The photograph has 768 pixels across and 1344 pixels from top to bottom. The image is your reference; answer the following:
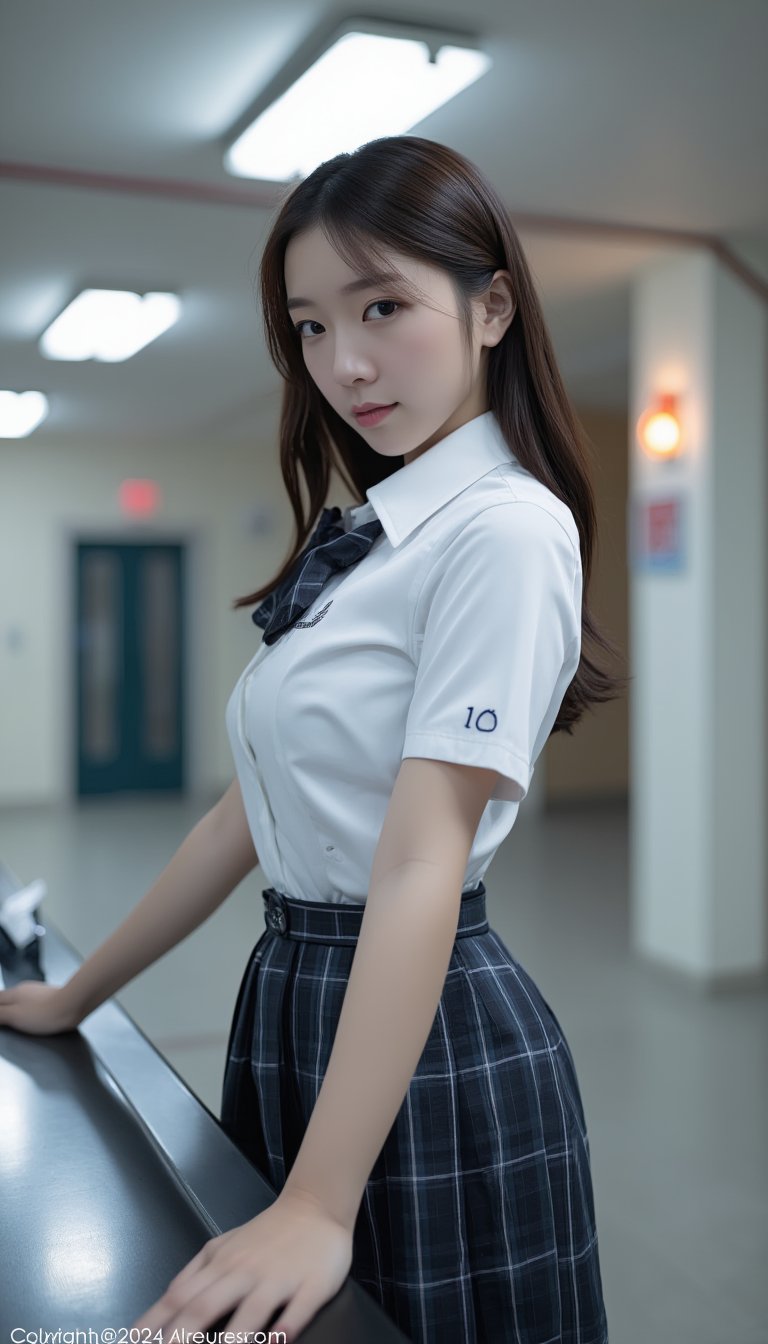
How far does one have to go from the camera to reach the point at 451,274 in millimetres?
758

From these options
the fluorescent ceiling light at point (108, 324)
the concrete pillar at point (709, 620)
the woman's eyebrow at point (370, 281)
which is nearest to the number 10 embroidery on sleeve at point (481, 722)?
the woman's eyebrow at point (370, 281)

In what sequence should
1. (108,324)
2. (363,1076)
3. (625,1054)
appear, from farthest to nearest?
(625,1054), (108,324), (363,1076)

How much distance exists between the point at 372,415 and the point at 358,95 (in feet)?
5.52

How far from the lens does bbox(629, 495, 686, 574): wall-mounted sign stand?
355 cm

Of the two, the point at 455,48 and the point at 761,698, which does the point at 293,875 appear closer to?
the point at 455,48

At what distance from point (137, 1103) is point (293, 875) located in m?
0.20

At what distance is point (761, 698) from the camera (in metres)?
3.59

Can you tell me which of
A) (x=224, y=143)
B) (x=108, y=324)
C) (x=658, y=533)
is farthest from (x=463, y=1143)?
(x=658, y=533)

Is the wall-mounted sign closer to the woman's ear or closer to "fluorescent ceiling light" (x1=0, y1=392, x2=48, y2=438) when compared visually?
"fluorescent ceiling light" (x1=0, y1=392, x2=48, y2=438)

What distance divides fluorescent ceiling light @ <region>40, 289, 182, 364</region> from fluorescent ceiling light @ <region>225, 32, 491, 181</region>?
0.44 meters

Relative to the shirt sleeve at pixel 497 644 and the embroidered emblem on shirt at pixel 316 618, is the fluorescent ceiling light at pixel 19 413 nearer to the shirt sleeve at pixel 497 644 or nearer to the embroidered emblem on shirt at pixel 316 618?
the embroidered emblem on shirt at pixel 316 618

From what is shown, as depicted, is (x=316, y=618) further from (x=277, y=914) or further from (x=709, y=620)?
(x=709, y=620)

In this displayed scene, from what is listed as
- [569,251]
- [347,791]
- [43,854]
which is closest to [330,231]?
[347,791]

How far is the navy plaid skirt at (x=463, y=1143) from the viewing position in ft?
2.49
